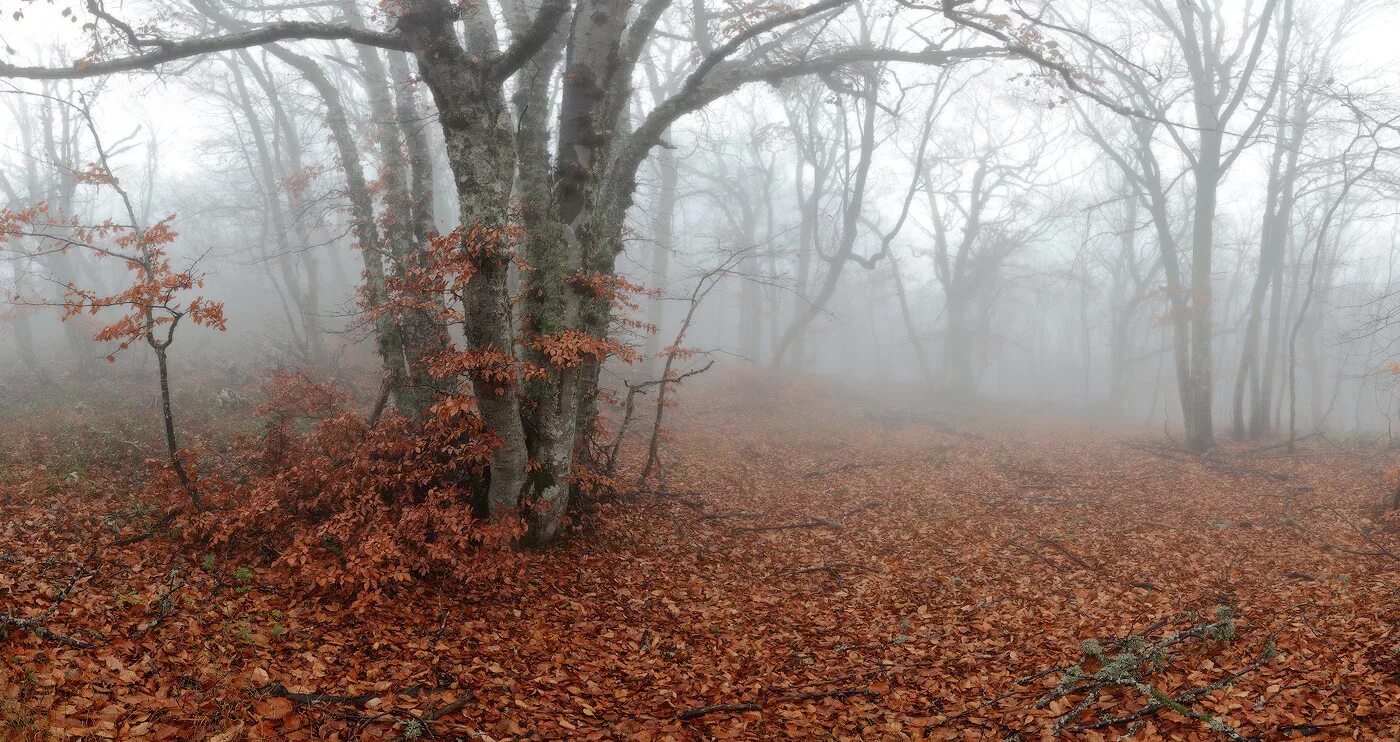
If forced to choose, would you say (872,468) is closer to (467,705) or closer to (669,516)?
(669,516)

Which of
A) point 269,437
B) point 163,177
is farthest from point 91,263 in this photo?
point 269,437

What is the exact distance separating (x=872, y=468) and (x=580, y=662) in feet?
31.1

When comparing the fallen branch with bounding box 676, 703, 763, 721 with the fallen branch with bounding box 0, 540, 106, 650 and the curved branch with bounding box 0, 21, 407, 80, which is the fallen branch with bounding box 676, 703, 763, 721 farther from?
the curved branch with bounding box 0, 21, 407, 80

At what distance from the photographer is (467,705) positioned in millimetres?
4141

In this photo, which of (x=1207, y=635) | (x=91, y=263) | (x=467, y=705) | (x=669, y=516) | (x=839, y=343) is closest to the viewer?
(x=467, y=705)

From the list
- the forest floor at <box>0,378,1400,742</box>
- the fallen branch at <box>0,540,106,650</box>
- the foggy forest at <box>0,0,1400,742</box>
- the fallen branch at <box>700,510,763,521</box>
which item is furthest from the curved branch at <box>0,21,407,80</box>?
the fallen branch at <box>700,510,763,521</box>

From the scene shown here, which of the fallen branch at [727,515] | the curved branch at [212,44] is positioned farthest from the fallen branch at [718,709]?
the curved branch at [212,44]

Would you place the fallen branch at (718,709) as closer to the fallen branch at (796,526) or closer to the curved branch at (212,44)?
the fallen branch at (796,526)

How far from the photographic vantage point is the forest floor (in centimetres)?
383

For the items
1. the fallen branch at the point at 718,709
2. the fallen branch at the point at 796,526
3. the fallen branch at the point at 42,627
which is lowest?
the fallen branch at the point at 718,709

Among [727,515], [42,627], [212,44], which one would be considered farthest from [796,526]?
[212,44]

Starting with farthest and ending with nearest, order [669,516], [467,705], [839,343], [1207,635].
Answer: [839,343]
[669,516]
[1207,635]
[467,705]

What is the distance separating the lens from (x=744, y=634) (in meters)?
5.70

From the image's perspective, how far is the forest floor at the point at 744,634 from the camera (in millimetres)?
3828
